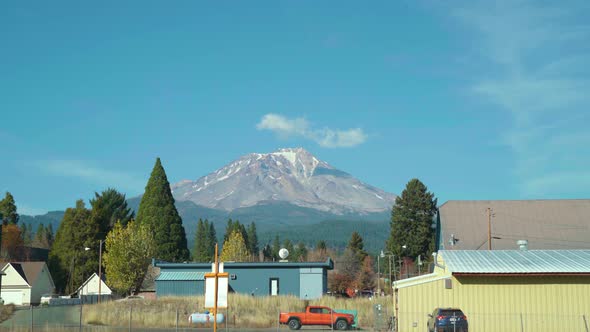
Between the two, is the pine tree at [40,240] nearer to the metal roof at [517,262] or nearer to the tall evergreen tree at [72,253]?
the tall evergreen tree at [72,253]

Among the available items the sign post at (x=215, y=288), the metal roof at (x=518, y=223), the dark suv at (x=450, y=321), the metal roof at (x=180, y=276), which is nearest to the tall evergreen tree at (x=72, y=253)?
the metal roof at (x=180, y=276)

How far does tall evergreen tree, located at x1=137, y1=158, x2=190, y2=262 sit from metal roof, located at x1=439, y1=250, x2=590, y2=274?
5073 cm

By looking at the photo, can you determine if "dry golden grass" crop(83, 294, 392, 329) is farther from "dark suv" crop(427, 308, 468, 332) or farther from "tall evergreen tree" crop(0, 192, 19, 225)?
"tall evergreen tree" crop(0, 192, 19, 225)

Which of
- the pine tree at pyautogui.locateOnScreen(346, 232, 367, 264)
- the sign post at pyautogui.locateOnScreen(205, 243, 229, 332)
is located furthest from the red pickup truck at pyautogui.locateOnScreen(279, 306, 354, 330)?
the pine tree at pyautogui.locateOnScreen(346, 232, 367, 264)

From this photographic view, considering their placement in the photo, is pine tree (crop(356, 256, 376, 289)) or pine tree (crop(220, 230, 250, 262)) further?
pine tree (crop(356, 256, 376, 289))

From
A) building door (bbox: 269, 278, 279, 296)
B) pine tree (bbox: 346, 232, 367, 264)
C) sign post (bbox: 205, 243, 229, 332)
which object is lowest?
building door (bbox: 269, 278, 279, 296)

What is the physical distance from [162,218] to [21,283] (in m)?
17.9

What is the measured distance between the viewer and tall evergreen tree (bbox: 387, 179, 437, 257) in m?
95.4

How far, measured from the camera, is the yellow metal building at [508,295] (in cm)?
3484

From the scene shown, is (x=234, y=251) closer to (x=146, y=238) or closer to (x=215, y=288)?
(x=146, y=238)

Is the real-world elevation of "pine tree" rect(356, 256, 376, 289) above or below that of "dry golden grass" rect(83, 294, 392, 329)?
above

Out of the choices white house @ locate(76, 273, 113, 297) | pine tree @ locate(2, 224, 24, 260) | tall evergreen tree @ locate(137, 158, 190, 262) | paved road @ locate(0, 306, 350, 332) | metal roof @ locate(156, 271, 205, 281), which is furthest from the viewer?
pine tree @ locate(2, 224, 24, 260)

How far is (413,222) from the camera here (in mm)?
95812

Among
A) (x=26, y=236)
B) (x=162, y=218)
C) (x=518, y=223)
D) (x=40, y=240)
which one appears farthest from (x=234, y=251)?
(x=26, y=236)
